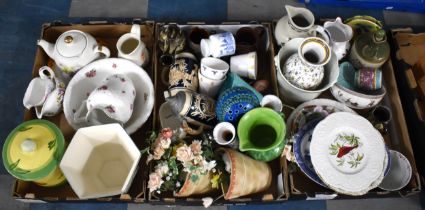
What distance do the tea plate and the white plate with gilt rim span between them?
45 centimetres

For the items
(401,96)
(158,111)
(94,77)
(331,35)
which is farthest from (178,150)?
(401,96)

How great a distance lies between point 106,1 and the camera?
4.37ft

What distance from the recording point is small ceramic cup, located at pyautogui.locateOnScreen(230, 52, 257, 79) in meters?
0.99

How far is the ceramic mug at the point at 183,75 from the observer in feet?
3.19

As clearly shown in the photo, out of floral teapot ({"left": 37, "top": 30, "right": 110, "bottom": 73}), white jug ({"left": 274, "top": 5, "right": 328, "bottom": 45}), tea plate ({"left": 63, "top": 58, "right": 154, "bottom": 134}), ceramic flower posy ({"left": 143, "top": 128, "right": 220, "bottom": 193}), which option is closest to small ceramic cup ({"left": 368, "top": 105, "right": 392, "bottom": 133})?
white jug ({"left": 274, "top": 5, "right": 328, "bottom": 45})

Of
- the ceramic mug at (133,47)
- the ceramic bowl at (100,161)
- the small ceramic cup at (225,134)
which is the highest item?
the ceramic mug at (133,47)

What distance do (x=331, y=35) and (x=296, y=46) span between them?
0.14 meters

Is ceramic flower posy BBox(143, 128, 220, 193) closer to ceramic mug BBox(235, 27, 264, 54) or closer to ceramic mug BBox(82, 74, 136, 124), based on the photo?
ceramic mug BBox(82, 74, 136, 124)

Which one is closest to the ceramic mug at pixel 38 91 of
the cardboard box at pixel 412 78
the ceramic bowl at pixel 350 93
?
the ceramic bowl at pixel 350 93

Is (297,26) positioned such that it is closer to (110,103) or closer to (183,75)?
(183,75)

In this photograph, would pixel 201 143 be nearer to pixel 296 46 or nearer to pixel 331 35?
pixel 296 46

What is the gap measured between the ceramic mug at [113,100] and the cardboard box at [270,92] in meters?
0.09

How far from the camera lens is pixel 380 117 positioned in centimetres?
101

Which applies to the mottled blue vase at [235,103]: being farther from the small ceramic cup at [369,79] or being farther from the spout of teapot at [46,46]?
the spout of teapot at [46,46]
